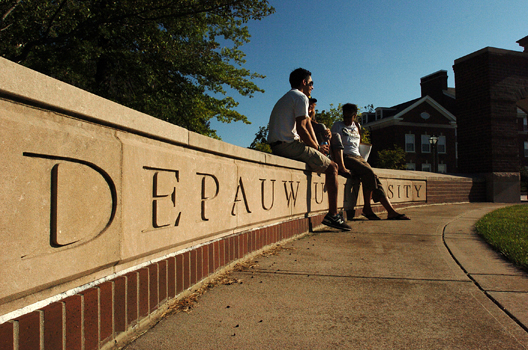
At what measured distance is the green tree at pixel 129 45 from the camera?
27.7 feet

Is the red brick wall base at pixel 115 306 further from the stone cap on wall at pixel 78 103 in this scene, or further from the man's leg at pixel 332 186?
the man's leg at pixel 332 186

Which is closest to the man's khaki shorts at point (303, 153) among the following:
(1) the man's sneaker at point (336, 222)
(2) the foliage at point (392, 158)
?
(1) the man's sneaker at point (336, 222)

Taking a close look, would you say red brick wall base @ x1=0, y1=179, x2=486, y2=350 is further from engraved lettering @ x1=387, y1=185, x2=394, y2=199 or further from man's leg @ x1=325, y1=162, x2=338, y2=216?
engraved lettering @ x1=387, y1=185, x2=394, y2=199

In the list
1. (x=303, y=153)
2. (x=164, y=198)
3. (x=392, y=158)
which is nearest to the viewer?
(x=164, y=198)

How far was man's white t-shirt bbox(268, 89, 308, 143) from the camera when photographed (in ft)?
14.2

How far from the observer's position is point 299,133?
4547 millimetres

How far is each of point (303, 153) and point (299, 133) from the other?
27cm

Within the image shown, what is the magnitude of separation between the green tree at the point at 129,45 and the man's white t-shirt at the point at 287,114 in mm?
5612

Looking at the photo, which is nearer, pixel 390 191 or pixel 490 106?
pixel 390 191

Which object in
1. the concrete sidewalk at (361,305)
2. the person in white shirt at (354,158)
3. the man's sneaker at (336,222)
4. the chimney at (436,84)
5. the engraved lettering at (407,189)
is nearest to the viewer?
the concrete sidewalk at (361,305)

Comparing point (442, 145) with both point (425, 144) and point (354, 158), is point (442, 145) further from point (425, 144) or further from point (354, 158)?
point (354, 158)

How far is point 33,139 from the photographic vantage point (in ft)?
4.31

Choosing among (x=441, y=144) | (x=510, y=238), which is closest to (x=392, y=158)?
(x=441, y=144)

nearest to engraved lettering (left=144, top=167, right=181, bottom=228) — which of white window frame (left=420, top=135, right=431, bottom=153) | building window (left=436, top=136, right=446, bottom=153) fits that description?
white window frame (left=420, top=135, right=431, bottom=153)
